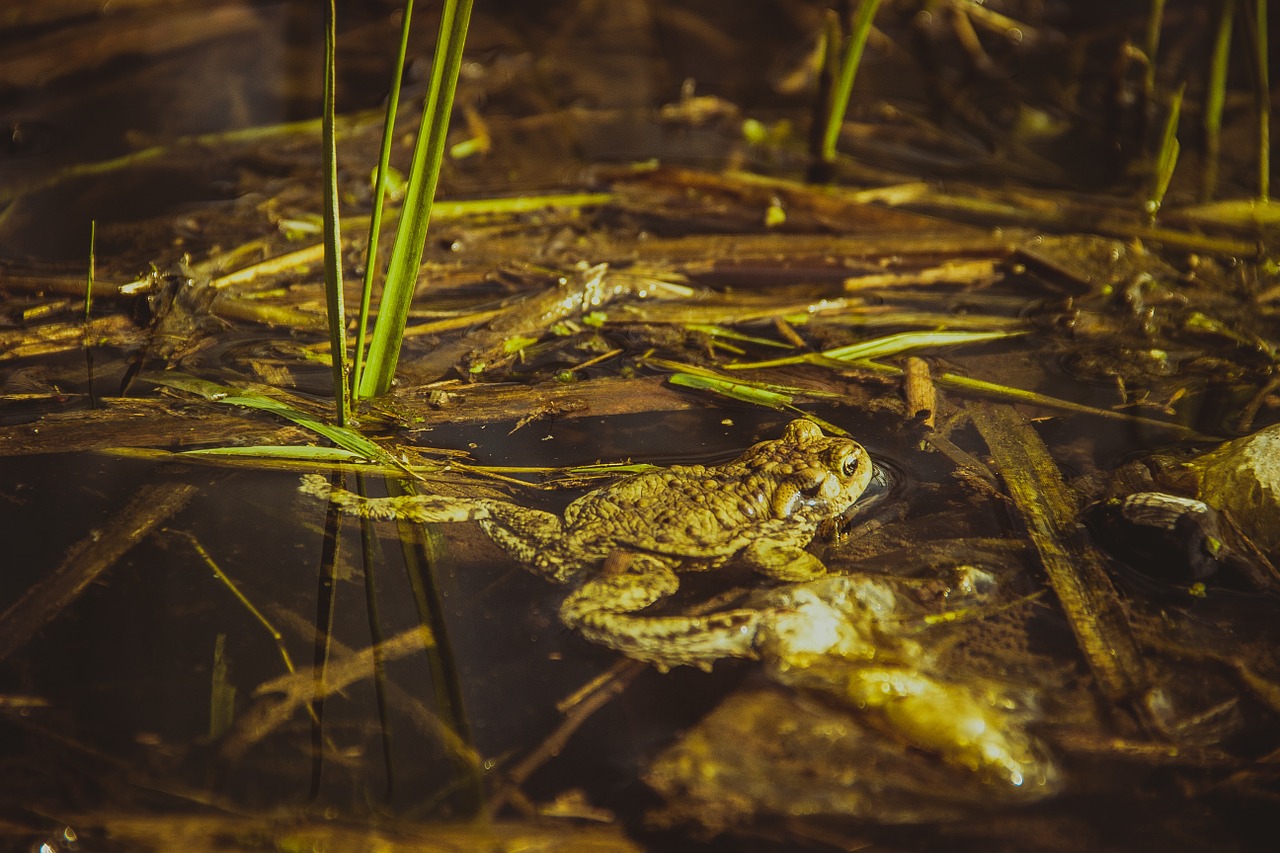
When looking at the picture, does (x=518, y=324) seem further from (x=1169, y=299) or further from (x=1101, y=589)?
(x=1169, y=299)

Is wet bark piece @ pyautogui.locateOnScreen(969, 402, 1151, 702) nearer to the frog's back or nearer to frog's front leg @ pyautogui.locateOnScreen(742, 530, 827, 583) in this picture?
frog's front leg @ pyautogui.locateOnScreen(742, 530, 827, 583)

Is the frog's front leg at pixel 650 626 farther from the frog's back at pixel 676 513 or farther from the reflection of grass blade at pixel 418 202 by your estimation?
the reflection of grass blade at pixel 418 202

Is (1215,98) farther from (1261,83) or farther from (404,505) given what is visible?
(404,505)

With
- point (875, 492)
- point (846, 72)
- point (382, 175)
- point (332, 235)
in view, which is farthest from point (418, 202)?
point (846, 72)

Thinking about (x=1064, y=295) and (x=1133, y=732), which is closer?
(x=1133, y=732)

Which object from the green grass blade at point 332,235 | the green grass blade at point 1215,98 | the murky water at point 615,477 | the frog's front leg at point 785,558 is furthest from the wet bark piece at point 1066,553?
the green grass blade at point 1215,98

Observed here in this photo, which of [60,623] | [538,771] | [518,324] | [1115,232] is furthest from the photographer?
[1115,232]

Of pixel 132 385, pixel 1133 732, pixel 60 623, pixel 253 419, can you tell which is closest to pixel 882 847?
pixel 1133 732
